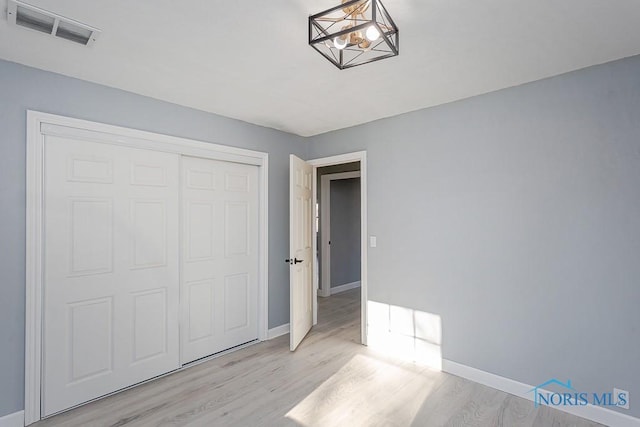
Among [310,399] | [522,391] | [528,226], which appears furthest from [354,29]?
[522,391]

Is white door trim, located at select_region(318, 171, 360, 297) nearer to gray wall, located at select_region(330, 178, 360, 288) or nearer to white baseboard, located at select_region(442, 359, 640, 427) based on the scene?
gray wall, located at select_region(330, 178, 360, 288)

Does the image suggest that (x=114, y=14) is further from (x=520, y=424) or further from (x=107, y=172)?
(x=520, y=424)

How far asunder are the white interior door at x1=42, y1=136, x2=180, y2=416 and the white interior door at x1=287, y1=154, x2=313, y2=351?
111cm

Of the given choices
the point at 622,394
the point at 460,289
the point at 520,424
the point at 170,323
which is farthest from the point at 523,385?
the point at 170,323

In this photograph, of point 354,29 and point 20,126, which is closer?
point 354,29

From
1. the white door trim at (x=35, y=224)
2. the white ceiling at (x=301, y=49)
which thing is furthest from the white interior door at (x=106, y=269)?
the white ceiling at (x=301, y=49)

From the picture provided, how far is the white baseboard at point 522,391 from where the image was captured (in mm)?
2117

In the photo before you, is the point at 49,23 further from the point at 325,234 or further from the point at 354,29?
the point at 325,234

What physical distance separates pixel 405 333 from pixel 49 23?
3.51m

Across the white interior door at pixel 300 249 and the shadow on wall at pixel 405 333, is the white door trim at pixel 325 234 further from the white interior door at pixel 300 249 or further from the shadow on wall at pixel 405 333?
the shadow on wall at pixel 405 333

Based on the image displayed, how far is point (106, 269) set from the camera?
256 cm

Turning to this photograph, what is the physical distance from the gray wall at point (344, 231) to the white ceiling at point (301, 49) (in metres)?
3.31

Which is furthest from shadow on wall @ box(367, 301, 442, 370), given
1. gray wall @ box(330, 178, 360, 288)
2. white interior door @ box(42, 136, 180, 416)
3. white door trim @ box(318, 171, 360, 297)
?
gray wall @ box(330, 178, 360, 288)

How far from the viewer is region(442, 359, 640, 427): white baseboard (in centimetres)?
212
